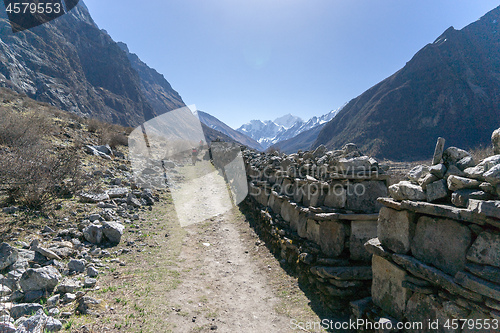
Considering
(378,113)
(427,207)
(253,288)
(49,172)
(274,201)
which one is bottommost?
(253,288)

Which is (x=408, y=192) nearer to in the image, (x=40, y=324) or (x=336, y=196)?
(x=336, y=196)

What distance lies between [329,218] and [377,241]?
910 millimetres

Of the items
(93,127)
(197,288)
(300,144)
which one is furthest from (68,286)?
(300,144)

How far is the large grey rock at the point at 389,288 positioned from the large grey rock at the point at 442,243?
366 mm

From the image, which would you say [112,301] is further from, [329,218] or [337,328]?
[329,218]

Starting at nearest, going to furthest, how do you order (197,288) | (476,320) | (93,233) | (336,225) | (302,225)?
(476,320) → (336,225) → (197,288) → (302,225) → (93,233)

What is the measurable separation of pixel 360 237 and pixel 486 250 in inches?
79.5

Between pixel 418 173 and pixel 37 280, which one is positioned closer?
pixel 418 173

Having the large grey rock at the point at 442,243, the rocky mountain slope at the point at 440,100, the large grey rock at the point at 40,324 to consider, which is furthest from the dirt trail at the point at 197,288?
the rocky mountain slope at the point at 440,100

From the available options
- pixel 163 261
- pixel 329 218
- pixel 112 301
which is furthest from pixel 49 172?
pixel 329 218

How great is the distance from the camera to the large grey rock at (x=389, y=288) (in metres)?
2.79

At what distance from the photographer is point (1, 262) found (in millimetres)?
3516

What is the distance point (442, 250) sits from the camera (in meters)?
2.43

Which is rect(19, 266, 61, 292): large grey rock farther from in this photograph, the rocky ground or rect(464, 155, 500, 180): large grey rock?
rect(464, 155, 500, 180): large grey rock
